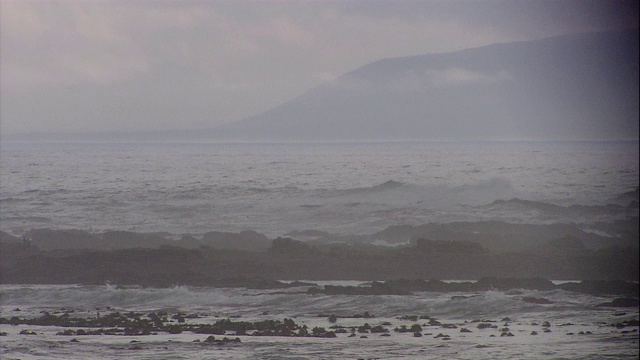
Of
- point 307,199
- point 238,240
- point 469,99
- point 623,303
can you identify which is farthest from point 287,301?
point 469,99

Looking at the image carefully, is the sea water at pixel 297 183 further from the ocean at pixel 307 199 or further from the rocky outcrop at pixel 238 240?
the rocky outcrop at pixel 238 240

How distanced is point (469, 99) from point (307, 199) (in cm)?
520

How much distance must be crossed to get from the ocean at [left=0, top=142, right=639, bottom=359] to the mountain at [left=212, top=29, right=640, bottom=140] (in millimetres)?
418

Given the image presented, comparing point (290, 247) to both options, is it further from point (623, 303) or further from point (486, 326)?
point (623, 303)

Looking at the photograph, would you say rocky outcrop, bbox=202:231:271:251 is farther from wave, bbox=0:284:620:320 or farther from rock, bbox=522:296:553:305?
rock, bbox=522:296:553:305

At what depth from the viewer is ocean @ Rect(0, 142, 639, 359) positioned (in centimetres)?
1498

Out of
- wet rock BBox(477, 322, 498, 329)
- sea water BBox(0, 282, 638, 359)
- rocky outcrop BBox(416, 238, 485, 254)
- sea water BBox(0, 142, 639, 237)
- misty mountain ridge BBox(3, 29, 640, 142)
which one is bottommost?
wet rock BBox(477, 322, 498, 329)

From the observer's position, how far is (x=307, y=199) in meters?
19.7

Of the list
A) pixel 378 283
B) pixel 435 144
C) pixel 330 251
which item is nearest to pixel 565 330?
pixel 378 283

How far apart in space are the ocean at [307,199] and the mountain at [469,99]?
42 cm

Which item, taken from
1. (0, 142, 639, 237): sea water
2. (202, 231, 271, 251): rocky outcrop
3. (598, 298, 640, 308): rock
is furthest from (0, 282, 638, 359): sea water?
(0, 142, 639, 237): sea water

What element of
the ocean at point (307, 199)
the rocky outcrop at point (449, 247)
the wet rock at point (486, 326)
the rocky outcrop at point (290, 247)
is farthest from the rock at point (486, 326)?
the rocky outcrop at point (290, 247)

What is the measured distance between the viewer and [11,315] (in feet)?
47.1

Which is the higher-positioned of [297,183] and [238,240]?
[297,183]
